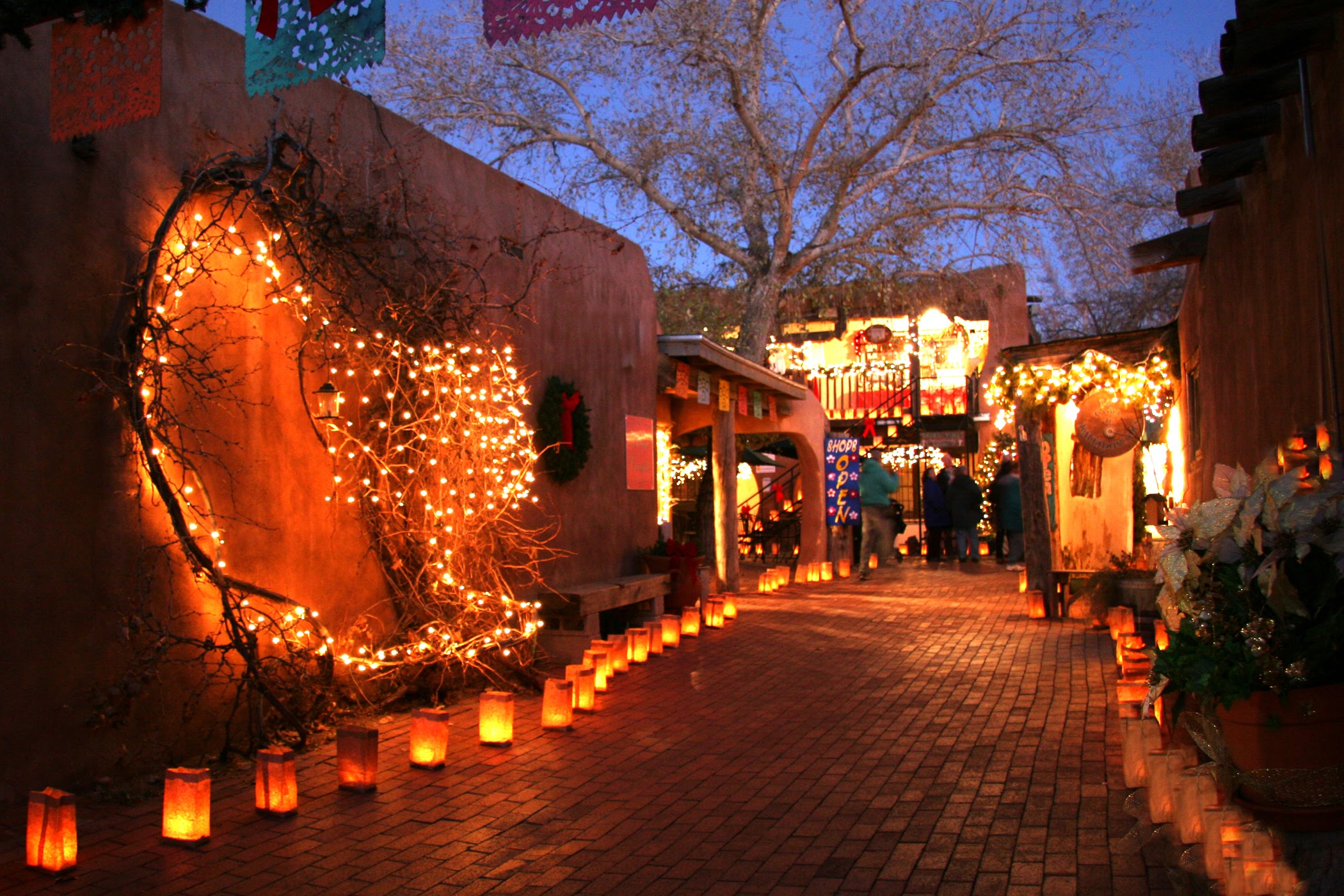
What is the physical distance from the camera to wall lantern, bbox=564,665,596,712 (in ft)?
21.4

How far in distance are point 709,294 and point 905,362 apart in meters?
4.00

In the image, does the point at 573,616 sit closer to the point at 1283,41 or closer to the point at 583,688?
the point at 583,688

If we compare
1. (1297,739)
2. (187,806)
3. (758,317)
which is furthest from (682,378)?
(1297,739)

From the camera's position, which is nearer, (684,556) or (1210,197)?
(1210,197)

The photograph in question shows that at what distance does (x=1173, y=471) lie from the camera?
11.6 metres

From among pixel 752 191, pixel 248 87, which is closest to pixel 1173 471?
pixel 752 191

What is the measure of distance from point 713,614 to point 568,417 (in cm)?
253

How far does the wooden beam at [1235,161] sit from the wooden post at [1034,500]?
602 centimetres

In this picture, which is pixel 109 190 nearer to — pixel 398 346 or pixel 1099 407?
pixel 398 346

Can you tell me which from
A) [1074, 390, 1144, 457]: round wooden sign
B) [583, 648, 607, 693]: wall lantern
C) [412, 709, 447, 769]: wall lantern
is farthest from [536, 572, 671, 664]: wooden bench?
[1074, 390, 1144, 457]: round wooden sign

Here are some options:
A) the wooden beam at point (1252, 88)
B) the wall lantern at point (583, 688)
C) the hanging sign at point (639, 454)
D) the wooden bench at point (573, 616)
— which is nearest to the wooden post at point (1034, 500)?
the hanging sign at point (639, 454)

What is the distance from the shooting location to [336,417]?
6.25 metres

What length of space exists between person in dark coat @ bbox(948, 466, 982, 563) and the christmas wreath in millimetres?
9068

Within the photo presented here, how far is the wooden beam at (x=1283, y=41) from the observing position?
3715 mm
